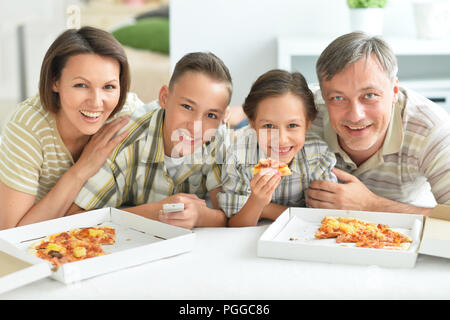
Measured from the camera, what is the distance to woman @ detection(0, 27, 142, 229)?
1.51 meters

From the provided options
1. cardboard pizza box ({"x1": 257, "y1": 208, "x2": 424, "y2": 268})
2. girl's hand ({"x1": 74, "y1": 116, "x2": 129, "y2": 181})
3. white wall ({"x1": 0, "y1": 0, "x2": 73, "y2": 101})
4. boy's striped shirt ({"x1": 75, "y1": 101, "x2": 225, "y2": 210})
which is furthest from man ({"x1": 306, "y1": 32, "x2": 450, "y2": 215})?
white wall ({"x1": 0, "y1": 0, "x2": 73, "y2": 101})

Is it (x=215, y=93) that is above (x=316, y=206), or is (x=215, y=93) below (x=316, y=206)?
above

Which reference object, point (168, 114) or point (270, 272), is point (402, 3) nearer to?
point (168, 114)

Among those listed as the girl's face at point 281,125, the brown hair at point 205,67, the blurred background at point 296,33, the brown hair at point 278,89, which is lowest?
the girl's face at point 281,125

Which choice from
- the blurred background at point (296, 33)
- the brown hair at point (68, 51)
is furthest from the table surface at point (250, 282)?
the blurred background at point (296, 33)

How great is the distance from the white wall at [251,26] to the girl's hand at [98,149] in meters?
1.94

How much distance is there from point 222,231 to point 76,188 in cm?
43

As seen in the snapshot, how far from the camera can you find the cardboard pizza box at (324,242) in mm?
1131

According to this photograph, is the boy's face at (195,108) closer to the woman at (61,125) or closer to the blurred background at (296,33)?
the woman at (61,125)

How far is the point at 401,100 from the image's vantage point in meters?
1.65

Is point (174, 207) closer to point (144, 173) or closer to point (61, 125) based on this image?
point (144, 173)

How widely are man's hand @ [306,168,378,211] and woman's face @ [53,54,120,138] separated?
610 millimetres

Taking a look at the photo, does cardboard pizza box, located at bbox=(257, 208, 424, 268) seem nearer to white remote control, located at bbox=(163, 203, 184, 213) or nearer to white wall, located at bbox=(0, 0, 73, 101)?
white remote control, located at bbox=(163, 203, 184, 213)
